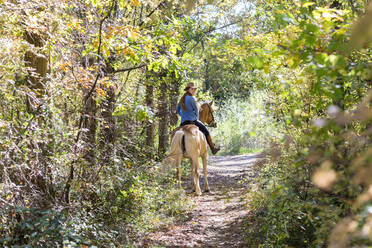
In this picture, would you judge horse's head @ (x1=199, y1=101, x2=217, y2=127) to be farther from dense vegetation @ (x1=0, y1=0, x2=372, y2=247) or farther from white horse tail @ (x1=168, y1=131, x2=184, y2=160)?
dense vegetation @ (x1=0, y1=0, x2=372, y2=247)

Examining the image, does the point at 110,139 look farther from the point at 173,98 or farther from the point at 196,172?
the point at 173,98

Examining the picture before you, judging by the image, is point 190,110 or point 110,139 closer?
point 110,139

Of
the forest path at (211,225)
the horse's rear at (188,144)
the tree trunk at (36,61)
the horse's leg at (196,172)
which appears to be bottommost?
the forest path at (211,225)

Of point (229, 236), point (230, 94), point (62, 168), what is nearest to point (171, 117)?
point (229, 236)

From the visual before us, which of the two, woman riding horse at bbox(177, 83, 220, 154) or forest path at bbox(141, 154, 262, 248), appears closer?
forest path at bbox(141, 154, 262, 248)

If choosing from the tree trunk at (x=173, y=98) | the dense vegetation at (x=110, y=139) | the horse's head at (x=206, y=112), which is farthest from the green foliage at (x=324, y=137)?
the tree trunk at (x=173, y=98)

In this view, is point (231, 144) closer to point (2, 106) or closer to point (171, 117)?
point (171, 117)

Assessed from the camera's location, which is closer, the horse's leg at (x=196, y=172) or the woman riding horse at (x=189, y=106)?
the horse's leg at (x=196, y=172)

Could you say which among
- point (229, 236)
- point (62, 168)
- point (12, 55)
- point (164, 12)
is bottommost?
point (229, 236)

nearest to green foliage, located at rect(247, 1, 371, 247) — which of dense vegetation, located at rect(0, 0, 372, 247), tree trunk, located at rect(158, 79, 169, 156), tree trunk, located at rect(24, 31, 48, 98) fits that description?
dense vegetation, located at rect(0, 0, 372, 247)

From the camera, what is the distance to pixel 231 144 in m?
24.0

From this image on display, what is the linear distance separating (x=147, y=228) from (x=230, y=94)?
25.1 m

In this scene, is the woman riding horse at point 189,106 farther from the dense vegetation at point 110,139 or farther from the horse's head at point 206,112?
the dense vegetation at point 110,139

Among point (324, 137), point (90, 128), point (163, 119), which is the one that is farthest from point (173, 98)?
point (324, 137)
